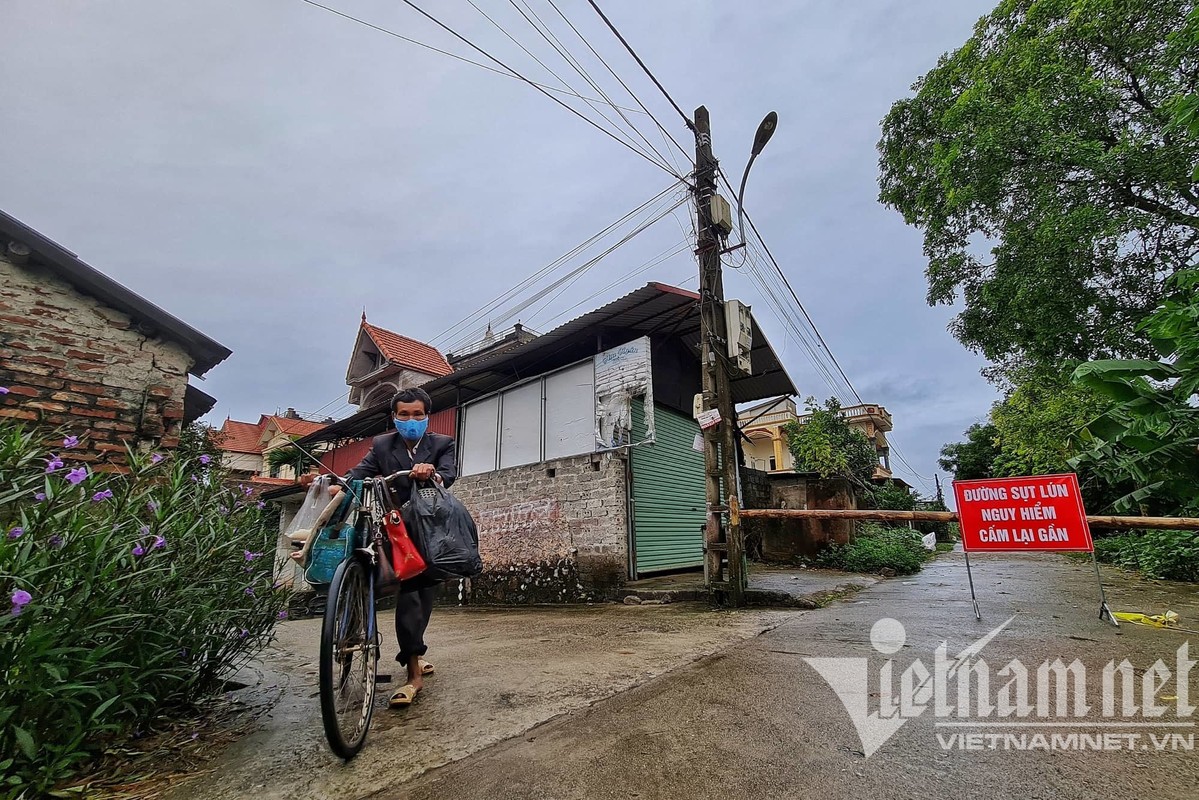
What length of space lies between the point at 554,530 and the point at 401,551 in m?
5.38

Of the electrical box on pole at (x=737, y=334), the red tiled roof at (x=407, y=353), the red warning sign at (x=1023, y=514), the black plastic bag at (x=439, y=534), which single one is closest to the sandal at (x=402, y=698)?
the black plastic bag at (x=439, y=534)

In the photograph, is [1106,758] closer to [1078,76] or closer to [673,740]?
[673,740]

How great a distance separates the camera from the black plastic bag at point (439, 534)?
2.51m

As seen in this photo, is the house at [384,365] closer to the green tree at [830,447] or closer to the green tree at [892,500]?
the green tree at [830,447]

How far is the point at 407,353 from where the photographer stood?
1564 cm

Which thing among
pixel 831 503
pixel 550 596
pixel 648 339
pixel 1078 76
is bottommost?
pixel 550 596

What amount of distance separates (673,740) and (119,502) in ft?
8.66

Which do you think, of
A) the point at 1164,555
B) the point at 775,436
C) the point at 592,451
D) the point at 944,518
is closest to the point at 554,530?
the point at 592,451

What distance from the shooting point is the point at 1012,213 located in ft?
27.9

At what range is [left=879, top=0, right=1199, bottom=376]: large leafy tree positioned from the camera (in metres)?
7.15

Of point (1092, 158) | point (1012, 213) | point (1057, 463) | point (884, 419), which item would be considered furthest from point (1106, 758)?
point (884, 419)

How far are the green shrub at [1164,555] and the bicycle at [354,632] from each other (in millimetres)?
8391

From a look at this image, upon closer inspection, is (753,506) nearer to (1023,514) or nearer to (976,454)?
(1023,514)

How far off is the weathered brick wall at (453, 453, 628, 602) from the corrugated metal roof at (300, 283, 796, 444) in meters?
1.86
